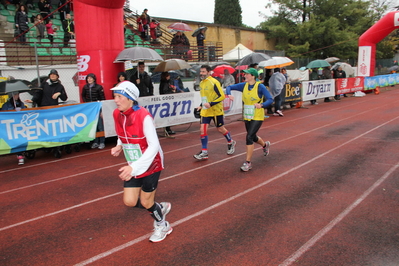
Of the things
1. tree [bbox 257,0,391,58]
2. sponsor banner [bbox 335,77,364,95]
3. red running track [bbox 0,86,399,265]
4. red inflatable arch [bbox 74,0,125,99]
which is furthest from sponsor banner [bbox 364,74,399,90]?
red inflatable arch [bbox 74,0,125,99]

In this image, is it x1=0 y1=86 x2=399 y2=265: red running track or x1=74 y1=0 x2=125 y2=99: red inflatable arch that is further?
x1=74 y1=0 x2=125 y2=99: red inflatable arch

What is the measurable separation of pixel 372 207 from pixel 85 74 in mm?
8892

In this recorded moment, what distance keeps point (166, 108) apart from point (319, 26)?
1233 inches

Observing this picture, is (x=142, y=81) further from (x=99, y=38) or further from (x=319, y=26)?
(x=319, y=26)

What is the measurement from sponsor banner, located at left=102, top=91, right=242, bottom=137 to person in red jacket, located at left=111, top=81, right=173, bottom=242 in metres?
6.22

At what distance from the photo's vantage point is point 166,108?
12102 millimetres

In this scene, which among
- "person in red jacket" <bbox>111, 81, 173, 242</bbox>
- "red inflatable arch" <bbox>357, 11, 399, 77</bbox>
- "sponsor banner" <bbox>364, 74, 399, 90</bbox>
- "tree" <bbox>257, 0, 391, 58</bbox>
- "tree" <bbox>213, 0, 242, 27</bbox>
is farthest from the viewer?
"tree" <bbox>213, 0, 242, 27</bbox>

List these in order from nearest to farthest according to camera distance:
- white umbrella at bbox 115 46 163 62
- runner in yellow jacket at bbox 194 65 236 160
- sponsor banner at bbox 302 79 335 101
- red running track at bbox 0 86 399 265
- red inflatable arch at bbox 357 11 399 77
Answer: red running track at bbox 0 86 399 265 < runner in yellow jacket at bbox 194 65 236 160 < white umbrella at bbox 115 46 163 62 < sponsor banner at bbox 302 79 335 101 < red inflatable arch at bbox 357 11 399 77

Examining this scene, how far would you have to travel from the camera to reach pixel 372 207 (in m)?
5.47

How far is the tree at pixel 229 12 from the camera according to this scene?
4612 centimetres

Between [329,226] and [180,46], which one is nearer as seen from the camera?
[329,226]

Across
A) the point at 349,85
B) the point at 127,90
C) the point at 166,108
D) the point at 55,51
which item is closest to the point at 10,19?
the point at 55,51

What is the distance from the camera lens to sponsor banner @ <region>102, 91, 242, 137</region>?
10.5 metres

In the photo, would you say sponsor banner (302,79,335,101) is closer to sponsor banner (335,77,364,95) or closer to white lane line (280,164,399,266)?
sponsor banner (335,77,364,95)
